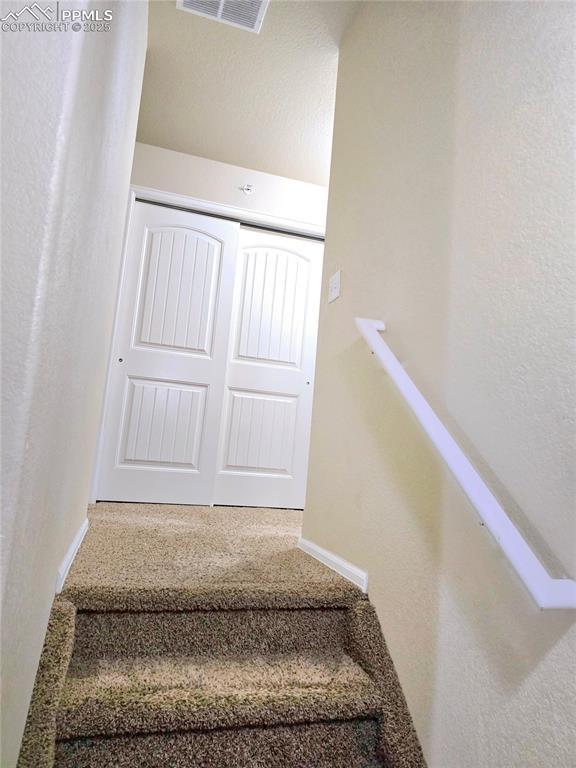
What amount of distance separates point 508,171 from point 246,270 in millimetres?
2508

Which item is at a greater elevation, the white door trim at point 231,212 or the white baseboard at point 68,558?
the white door trim at point 231,212

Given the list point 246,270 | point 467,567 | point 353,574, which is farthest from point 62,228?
point 246,270

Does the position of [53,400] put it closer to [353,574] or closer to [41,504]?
[41,504]

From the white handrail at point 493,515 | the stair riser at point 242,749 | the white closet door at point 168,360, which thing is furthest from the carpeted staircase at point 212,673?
the white closet door at point 168,360

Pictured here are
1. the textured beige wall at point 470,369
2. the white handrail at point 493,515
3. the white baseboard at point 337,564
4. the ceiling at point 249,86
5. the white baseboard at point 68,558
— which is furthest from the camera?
the ceiling at point 249,86

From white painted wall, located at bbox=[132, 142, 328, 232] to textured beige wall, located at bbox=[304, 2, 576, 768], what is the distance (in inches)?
67.6

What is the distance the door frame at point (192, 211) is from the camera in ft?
9.85

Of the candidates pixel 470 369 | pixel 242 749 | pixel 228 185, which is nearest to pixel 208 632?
pixel 242 749

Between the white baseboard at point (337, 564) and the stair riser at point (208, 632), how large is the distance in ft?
0.34

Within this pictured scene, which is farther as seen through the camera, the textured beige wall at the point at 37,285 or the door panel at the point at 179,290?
the door panel at the point at 179,290

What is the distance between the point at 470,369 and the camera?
3.76 ft

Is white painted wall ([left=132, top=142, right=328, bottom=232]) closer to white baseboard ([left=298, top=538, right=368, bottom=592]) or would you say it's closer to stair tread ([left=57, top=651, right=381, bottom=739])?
white baseboard ([left=298, top=538, right=368, bottom=592])

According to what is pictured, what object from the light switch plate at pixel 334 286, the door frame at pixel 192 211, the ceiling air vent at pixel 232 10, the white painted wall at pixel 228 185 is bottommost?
the light switch plate at pixel 334 286

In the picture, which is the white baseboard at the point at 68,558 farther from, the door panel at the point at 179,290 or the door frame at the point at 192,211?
the door panel at the point at 179,290
